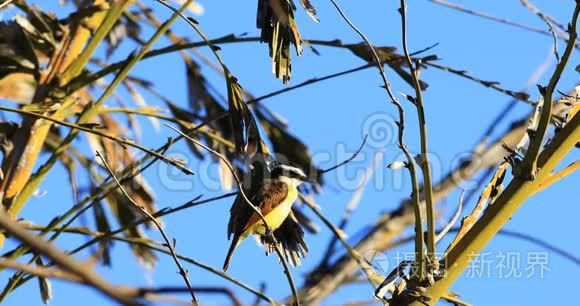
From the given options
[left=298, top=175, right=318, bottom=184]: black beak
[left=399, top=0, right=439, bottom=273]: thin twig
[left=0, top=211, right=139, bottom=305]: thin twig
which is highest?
[left=298, top=175, right=318, bottom=184]: black beak

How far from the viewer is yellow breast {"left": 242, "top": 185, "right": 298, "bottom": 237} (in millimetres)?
3328

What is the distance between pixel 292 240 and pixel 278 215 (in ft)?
1.58

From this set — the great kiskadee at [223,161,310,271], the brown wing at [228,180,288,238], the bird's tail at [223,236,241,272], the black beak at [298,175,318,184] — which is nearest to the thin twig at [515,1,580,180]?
the great kiskadee at [223,161,310,271]

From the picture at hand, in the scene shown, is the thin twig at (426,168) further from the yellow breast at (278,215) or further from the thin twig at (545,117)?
the yellow breast at (278,215)

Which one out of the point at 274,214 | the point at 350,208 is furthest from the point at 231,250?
the point at 350,208

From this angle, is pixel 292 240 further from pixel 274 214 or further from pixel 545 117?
pixel 545 117

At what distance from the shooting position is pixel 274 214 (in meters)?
3.54

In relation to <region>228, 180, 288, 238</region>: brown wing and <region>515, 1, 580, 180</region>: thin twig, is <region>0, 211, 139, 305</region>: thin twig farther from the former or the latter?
<region>228, 180, 288, 238</region>: brown wing

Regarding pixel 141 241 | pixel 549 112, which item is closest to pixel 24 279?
pixel 141 241

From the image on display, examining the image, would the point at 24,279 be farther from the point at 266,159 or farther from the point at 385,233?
the point at 385,233

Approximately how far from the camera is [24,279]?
7.35 feet

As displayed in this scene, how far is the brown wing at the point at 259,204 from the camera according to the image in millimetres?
3316

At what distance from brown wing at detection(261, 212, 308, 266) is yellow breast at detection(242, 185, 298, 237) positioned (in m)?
0.13

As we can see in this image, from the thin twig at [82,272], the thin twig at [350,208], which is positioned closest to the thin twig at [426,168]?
the thin twig at [350,208]
